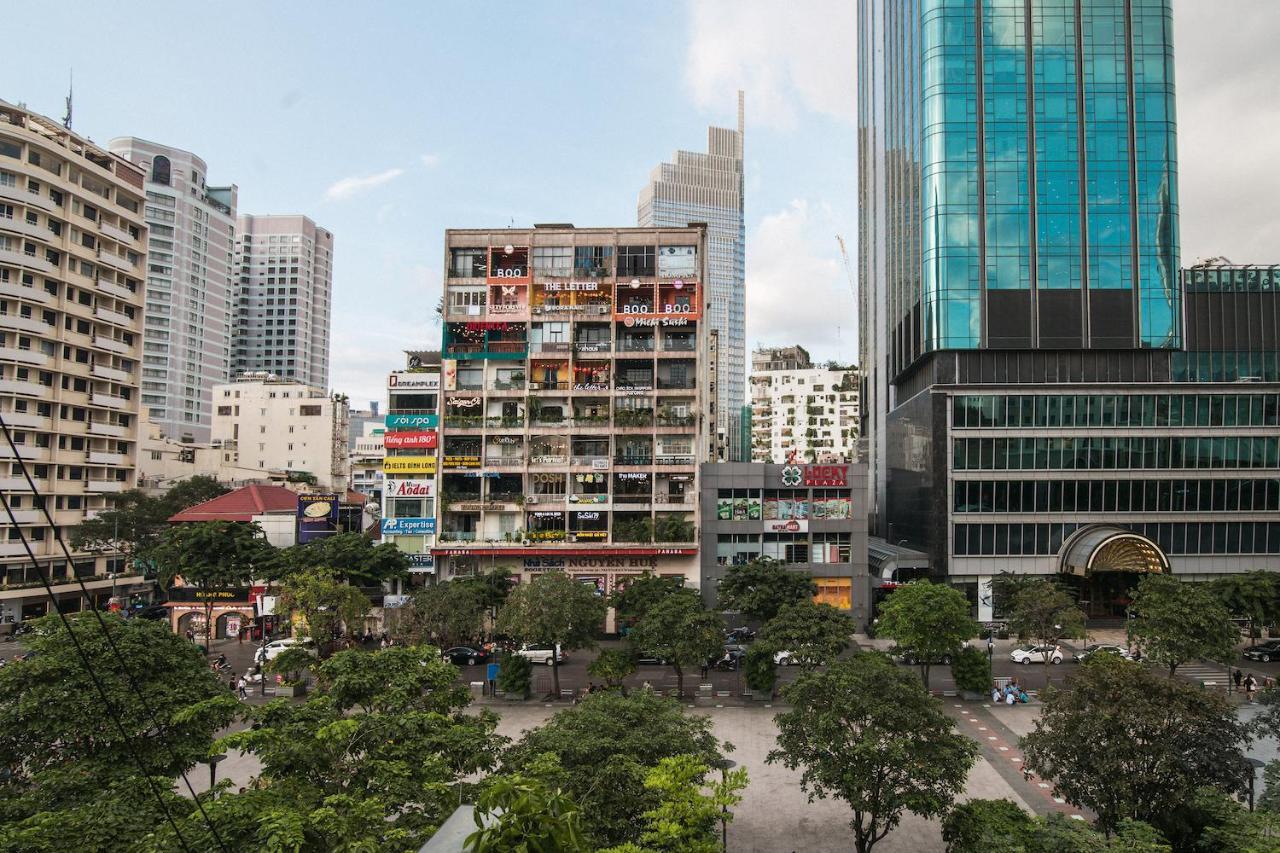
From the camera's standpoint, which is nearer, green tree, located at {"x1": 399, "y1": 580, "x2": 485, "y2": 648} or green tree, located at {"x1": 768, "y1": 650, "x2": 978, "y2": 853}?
green tree, located at {"x1": 768, "y1": 650, "x2": 978, "y2": 853}

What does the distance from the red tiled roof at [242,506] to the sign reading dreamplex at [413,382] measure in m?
15.3

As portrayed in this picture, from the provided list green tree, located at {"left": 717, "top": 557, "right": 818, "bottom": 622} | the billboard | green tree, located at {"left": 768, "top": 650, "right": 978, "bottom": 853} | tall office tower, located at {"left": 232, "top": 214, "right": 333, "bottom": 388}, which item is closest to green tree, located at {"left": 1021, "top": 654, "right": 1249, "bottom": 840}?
green tree, located at {"left": 768, "top": 650, "right": 978, "bottom": 853}

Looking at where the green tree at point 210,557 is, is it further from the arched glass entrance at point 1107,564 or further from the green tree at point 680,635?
the arched glass entrance at point 1107,564

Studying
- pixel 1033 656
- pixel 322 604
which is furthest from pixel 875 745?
pixel 1033 656

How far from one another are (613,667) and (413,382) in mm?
34085

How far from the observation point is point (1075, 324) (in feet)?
222

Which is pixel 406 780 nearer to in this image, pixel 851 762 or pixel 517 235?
pixel 851 762

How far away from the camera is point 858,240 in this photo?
479ft

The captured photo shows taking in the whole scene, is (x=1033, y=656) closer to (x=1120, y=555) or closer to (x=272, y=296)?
(x=1120, y=555)

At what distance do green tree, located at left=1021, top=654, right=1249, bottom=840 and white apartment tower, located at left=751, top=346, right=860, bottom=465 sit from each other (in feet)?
405

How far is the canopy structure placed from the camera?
6325cm

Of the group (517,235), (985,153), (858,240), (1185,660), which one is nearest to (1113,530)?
(1185,660)

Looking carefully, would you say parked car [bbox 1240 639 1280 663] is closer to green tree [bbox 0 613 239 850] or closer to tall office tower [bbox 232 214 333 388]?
green tree [bbox 0 613 239 850]

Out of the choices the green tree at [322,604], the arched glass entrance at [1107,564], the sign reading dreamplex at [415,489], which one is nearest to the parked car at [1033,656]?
the arched glass entrance at [1107,564]
